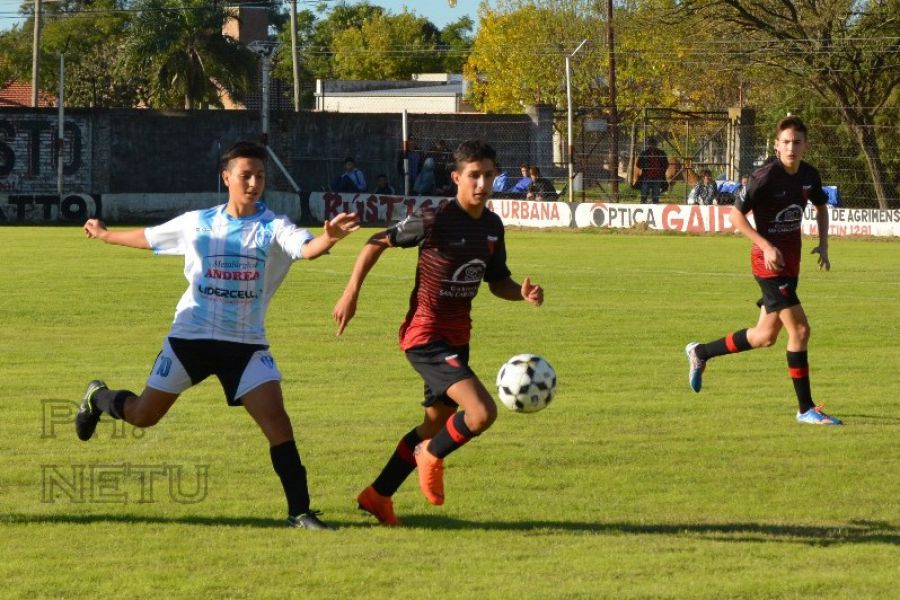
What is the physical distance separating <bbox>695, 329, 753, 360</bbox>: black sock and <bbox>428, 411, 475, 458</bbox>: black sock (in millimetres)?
4469

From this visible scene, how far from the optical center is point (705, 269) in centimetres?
2283

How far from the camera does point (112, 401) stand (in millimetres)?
7422

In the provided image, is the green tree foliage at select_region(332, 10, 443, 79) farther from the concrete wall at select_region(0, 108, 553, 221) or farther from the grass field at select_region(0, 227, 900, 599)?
the grass field at select_region(0, 227, 900, 599)

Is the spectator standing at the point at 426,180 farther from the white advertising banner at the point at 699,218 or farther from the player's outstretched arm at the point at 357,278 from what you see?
the player's outstretched arm at the point at 357,278

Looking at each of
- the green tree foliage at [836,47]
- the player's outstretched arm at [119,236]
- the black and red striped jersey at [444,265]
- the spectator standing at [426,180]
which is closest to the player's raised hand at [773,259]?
the black and red striped jersey at [444,265]

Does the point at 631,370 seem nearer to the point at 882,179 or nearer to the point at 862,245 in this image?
the point at 862,245

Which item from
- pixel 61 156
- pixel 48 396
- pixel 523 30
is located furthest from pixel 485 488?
pixel 523 30

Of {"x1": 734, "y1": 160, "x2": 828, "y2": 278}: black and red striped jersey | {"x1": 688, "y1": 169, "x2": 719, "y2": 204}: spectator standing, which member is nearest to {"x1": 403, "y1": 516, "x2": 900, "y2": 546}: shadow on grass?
{"x1": 734, "y1": 160, "x2": 828, "y2": 278}: black and red striped jersey

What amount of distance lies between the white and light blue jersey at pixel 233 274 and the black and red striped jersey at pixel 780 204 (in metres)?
4.41

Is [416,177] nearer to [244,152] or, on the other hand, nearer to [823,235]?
[823,235]

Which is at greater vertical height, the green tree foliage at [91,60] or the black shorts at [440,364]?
the green tree foliage at [91,60]

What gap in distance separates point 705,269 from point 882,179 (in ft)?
43.8

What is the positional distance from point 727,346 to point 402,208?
2478 cm

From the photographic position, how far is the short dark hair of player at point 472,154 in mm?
6927
